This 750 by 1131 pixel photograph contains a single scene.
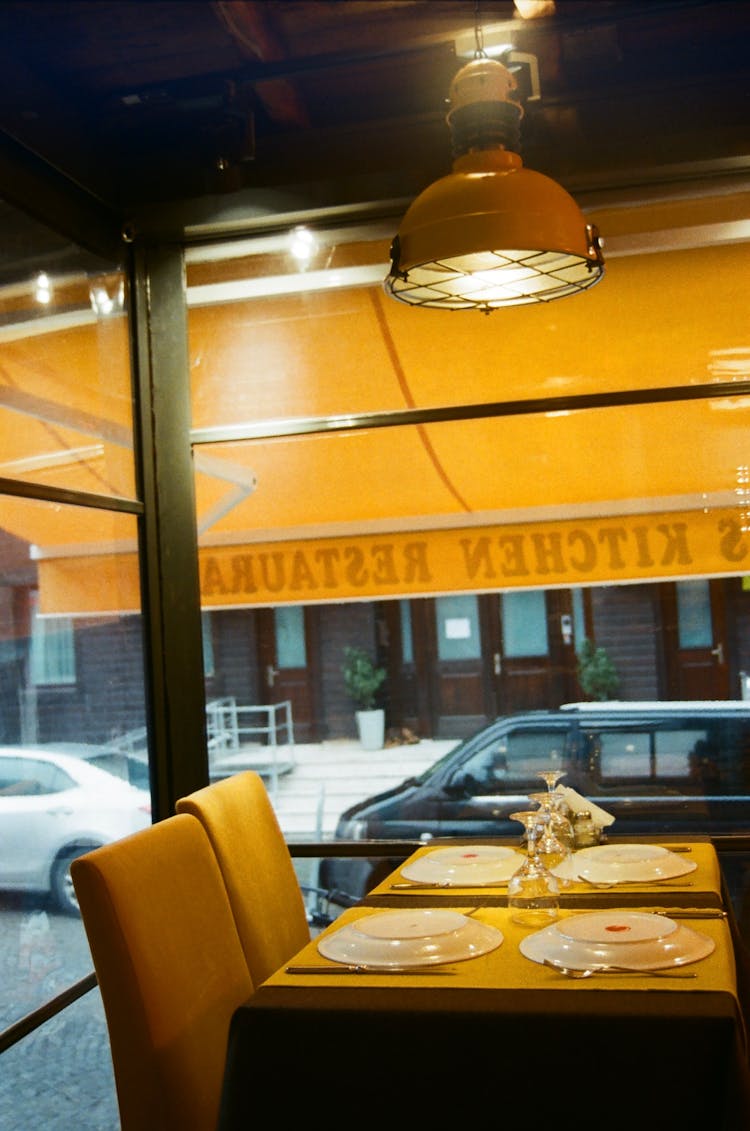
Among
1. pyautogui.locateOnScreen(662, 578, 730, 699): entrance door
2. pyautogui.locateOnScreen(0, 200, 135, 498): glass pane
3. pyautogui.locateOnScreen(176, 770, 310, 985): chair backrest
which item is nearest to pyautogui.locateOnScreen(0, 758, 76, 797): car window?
pyautogui.locateOnScreen(176, 770, 310, 985): chair backrest

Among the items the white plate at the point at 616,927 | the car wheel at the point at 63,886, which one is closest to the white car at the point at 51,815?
the car wheel at the point at 63,886

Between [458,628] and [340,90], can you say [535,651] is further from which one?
[340,90]

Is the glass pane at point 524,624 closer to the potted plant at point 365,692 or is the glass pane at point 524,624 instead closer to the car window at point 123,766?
the potted plant at point 365,692

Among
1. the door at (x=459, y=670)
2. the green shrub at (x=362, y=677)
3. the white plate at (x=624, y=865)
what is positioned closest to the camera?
the white plate at (x=624, y=865)

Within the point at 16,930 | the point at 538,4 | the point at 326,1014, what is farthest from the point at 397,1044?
the point at 538,4

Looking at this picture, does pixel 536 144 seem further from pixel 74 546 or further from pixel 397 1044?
pixel 397 1044

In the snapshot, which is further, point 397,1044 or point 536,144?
point 536,144

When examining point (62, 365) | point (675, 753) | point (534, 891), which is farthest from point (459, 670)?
point (534, 891)

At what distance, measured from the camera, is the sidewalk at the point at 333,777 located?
4051mm

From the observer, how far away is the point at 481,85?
2268mm

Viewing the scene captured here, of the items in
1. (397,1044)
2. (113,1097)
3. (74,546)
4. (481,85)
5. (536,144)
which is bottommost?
(113,1097)

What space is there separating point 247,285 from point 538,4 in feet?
Answer: 4.26

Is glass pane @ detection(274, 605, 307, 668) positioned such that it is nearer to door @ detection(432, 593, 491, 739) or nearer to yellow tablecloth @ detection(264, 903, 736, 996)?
door @ detection(432, 593, 491, 739)

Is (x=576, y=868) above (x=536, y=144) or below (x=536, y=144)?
below
